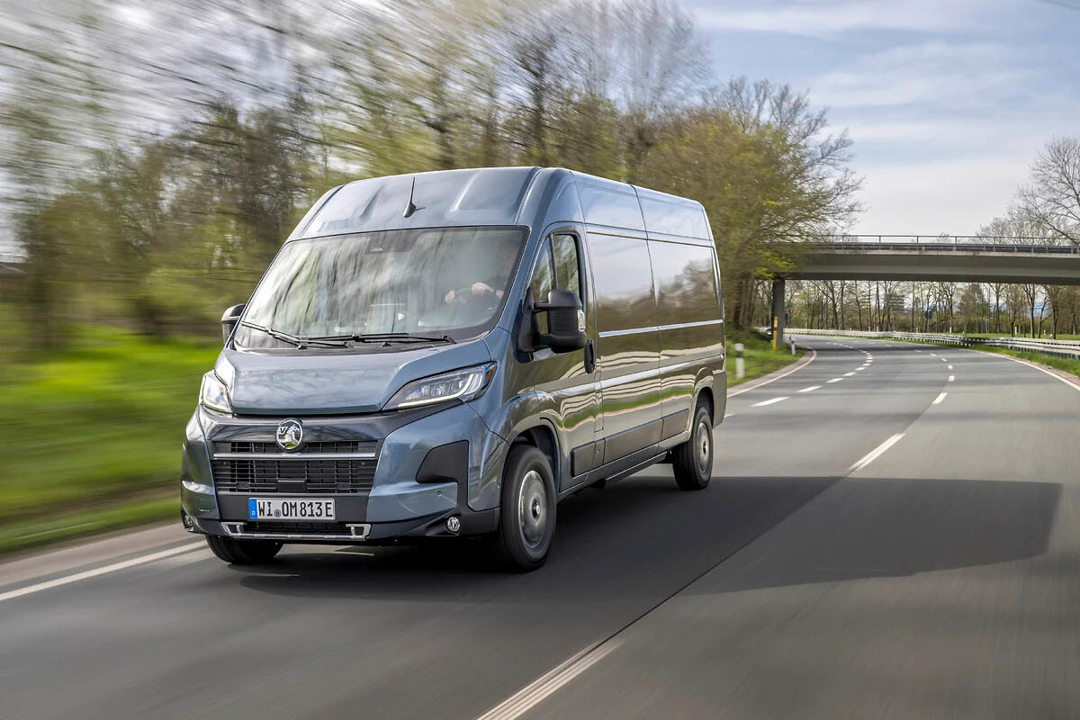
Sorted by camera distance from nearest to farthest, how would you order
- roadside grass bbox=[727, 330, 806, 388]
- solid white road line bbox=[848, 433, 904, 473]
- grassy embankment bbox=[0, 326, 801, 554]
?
grassy embankment bbox=[0, 326, 801, 554] → solid white road line bbox=[848, 433, 904, 473] → roadside grass bbox=[727, 330, 806, 388]

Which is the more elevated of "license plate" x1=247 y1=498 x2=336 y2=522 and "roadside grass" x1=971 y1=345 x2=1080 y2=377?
"license plate" x1=247 y1=498 x2=336 y2=522

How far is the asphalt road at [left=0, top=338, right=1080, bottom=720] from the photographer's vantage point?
3.95m

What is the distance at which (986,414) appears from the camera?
642 inches

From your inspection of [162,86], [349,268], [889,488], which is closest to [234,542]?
[349,268]

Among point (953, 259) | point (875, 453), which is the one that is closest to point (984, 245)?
point (953, 259)

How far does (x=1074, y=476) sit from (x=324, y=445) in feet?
23.7

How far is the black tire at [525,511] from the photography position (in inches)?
231

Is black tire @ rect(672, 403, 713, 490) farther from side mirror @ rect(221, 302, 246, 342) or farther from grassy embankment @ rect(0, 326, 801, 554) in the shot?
grassy embankment @ rect(0, 326, 801, 554)

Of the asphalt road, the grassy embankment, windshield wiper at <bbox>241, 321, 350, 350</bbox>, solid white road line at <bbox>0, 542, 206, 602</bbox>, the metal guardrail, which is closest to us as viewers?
the asphalt road

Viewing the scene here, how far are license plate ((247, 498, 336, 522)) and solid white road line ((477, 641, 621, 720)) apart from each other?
1648 mm

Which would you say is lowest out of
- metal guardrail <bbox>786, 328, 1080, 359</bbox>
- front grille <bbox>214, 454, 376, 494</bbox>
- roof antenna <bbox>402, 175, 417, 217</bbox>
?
metal guardrail <bbox>786, 328, 1080, 359</bbox>

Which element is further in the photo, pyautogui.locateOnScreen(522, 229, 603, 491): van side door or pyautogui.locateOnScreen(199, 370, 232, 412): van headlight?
pyautogui.locateOnScreen(522, 229, 603, 491): van side door

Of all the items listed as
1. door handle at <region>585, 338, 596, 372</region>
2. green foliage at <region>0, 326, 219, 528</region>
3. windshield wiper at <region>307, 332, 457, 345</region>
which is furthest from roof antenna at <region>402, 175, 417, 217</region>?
green foliage at <region>0, 326, 219, 528</region>

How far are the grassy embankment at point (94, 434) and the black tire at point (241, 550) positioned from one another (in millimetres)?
1773
